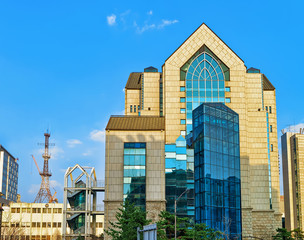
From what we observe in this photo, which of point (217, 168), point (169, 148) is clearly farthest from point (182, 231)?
point (169, 148)

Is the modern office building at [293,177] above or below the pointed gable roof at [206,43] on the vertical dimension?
below

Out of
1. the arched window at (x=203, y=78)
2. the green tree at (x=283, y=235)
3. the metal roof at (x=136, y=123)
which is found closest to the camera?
the metal roof at (x=136, y=123)

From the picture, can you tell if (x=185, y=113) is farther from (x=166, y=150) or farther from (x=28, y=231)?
(x=28, y=231)

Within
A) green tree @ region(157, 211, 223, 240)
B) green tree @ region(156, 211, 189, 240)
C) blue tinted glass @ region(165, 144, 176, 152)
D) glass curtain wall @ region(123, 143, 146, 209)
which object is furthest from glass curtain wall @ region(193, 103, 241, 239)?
glass curtain wall @ region(123, 143, 146, 209)

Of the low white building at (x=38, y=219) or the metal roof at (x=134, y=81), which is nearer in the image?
the metal roof at (x=134, y=81)

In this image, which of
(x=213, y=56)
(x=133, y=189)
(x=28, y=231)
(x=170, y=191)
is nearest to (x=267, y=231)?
(x=170, y=191)

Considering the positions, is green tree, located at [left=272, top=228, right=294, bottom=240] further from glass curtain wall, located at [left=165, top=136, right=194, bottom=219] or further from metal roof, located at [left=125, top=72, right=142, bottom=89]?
metal roof, located at [left=125, top=72, right=142, bottom=89]

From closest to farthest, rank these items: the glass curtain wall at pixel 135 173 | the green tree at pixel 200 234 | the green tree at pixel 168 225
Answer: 1. the green tree at pixel 168 225
2. the green tree at pixel 200 234
3. the glass curtain wall at pixel 135 173

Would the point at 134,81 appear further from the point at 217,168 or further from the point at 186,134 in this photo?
the point at 217,168

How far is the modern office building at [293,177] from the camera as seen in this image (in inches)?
7054

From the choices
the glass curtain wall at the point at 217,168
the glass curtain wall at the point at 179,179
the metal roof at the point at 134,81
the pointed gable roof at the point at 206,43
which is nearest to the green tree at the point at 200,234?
the glass curtain wall at the point at 217,168

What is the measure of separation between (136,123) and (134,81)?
22.5 m

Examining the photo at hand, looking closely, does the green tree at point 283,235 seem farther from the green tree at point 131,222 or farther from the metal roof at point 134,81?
the metal roof at point 134,81

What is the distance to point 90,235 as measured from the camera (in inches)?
3821
